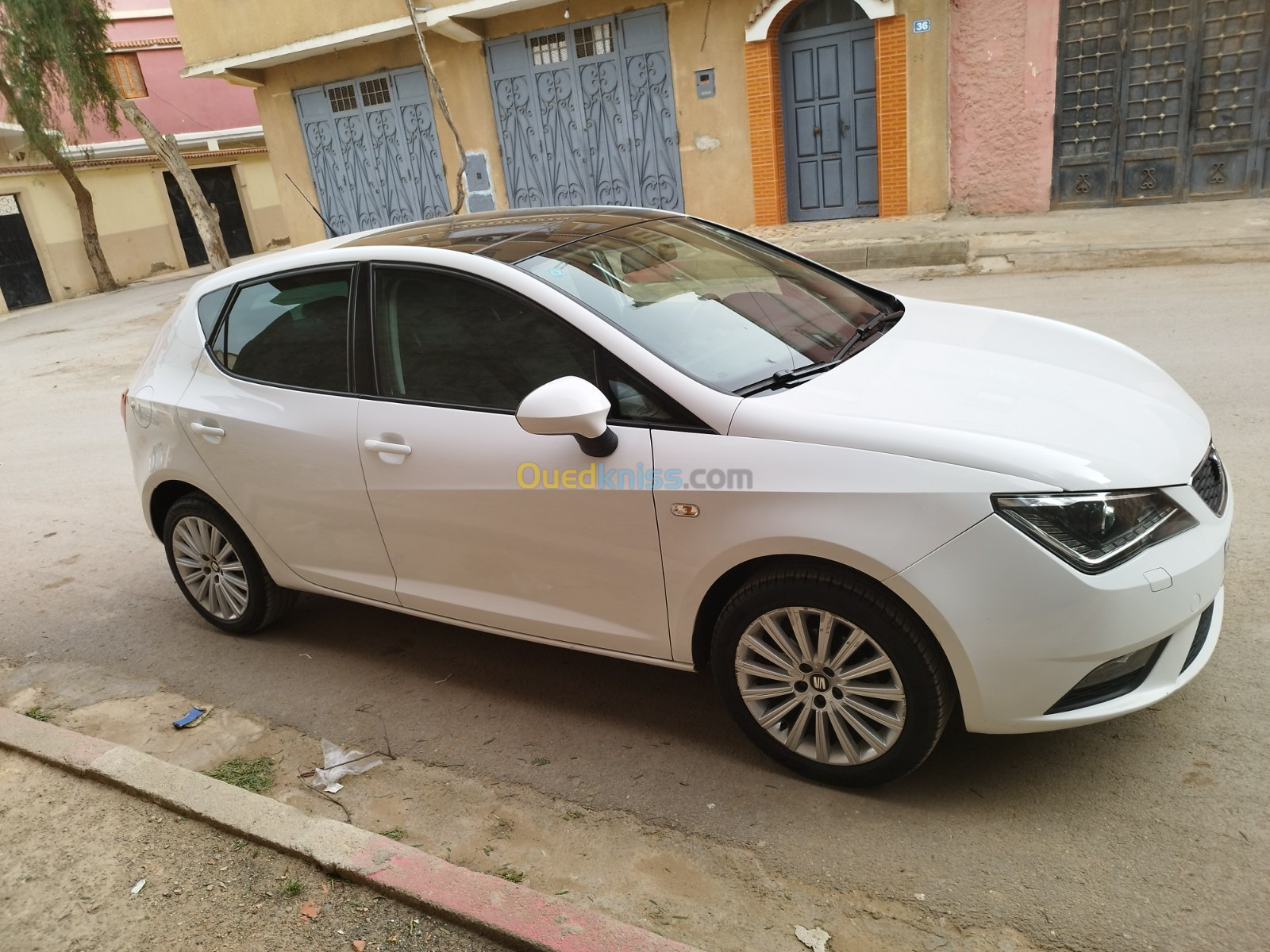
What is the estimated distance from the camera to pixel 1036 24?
12383 mm

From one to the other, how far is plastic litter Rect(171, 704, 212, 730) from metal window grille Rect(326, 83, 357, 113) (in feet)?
54.4

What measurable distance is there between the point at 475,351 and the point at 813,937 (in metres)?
2.10

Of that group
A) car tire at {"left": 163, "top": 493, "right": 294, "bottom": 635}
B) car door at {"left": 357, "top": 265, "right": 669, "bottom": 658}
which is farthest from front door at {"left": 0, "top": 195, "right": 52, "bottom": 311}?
car door at {"left": 357, "top": 265, "right": 669, "bottom": 658}

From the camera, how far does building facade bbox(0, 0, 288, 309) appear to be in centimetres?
2503

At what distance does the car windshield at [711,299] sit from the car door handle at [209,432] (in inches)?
61.5

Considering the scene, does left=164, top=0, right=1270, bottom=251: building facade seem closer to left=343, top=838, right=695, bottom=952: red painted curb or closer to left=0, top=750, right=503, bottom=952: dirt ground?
left=343, top=838, right=695, bottom=952: red painted curb

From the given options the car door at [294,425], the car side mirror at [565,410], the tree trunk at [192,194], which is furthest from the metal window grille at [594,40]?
the car side mirror at [565,410]

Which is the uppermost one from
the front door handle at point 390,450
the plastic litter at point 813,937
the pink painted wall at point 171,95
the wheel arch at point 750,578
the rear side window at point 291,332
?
the pink painted wall at point 171,95

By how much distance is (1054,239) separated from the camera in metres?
11.1

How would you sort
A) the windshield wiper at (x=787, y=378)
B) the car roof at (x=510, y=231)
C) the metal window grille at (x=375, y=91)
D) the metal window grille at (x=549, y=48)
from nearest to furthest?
the windshield wiper at (x=787, y=378), the car roof at (x=510, y=231), the metal window grille at (x=549, y=48), the metal window grille at (x=375, y=91)

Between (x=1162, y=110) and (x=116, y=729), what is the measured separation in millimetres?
13406

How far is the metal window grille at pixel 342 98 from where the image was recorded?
18109mm

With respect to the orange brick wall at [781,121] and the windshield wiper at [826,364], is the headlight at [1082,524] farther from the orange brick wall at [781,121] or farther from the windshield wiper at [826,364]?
the orange brick wall at [781,121]

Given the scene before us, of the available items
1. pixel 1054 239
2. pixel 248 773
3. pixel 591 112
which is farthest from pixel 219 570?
pixel 591 112
